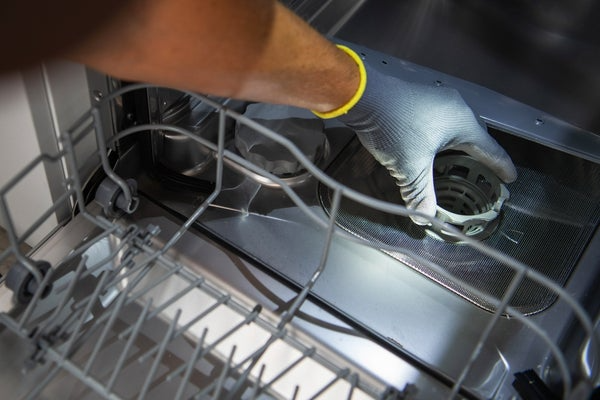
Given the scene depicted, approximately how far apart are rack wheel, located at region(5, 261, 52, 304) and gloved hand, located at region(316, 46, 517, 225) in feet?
1.09

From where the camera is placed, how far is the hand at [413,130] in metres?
0.73

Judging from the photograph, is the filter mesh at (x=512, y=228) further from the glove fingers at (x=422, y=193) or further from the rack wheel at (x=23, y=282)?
the rack wheel at (x=23, y=282)

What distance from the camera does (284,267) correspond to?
723 mm

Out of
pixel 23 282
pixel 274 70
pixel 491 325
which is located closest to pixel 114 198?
pixel 23 282

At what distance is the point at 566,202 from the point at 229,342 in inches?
17.2

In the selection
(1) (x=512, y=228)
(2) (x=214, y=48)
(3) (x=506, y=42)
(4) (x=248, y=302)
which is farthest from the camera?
(3) (x=506, y=42)

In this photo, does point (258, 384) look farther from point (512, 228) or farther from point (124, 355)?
point (512, 228)

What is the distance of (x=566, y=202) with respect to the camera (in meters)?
0.83

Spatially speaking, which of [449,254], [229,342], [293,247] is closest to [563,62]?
[449,254]

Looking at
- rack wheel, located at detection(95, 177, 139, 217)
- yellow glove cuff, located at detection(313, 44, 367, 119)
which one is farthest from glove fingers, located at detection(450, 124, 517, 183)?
rack wheel, located at detection(95, 177, 139, 217)

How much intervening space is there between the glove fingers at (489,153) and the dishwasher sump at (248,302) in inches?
2.9

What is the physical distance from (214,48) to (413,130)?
0.33m

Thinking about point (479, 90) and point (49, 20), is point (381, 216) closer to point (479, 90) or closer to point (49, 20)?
point (479, 90)

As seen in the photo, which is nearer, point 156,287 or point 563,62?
point 156,287
